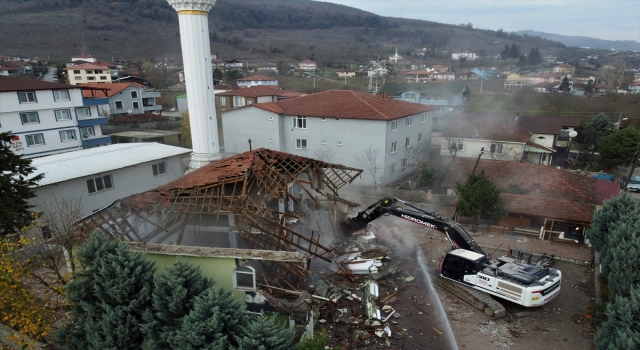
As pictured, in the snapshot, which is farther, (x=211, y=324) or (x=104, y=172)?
(x=104, y=172)

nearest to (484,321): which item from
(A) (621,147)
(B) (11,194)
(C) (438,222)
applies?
(C) (438,222)

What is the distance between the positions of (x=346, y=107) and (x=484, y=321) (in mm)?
19425

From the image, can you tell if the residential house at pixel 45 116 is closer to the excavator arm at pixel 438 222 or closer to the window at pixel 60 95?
the window at pixel 60 95

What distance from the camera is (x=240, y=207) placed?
11727mm

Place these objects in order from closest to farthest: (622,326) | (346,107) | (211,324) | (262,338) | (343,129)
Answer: (262,338), (211,324), (622,326), (343,129), (346,107)


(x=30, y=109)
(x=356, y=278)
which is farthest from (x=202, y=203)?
(x=30, y=109)

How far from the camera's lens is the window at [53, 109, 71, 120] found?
98.9 feet

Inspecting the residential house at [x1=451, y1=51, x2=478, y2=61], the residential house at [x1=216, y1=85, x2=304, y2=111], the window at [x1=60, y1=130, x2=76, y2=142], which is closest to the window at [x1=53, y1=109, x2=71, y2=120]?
the window at [x1=60, y1=130, x2=76, y2=142]

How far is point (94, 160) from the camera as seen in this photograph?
1922 centimetres

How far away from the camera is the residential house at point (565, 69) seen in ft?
235

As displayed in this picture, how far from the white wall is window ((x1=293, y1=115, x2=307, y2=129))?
9938 mm

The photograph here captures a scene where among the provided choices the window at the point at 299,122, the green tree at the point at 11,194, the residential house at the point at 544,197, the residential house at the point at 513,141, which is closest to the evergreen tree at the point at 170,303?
the green tree at the point at 11,194

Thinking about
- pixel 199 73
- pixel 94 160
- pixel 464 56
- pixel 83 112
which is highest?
pixel 464 56

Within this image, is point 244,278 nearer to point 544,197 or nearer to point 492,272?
point 492,272
